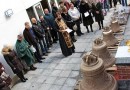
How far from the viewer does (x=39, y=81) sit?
822 cm

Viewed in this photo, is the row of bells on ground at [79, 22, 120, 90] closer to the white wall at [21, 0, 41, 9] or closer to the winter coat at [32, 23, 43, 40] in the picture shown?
the winter coat at [32, 23, 43, 40]

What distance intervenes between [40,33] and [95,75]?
557 centimetres

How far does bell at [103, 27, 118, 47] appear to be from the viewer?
787 centimetres

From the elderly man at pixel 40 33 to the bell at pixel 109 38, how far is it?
3.15m

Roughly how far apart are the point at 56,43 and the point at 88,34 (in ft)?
5.54

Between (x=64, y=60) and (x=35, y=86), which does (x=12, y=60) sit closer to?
(x=35, y=86)

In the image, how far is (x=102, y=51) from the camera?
646 cm

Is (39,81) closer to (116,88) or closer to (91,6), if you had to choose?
(116,88)

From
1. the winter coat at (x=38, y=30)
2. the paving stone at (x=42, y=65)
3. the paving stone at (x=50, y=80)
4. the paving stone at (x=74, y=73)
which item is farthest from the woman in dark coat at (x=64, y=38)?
the paving stone at (x=50, y=80)

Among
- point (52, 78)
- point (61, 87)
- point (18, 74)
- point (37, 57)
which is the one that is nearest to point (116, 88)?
point (61, 87)

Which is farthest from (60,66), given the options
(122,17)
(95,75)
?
(95,75)

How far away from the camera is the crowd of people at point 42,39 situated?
837 cm

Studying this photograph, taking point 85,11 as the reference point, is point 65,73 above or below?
below

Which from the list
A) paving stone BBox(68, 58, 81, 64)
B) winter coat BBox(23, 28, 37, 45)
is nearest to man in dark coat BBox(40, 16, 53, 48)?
winter coat BBox(23, 28, 37, 45)
